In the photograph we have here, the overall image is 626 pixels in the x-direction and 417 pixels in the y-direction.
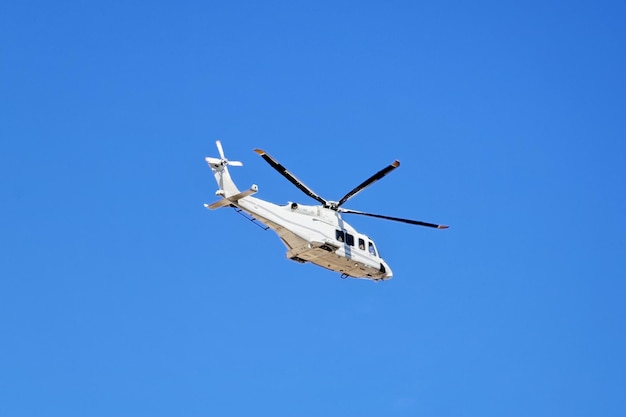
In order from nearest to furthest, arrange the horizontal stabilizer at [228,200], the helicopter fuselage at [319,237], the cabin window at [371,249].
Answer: the horizontal stabilizer at [228,200] < the helicopter fuselage at [319,237] < the cabin window at [371,249]

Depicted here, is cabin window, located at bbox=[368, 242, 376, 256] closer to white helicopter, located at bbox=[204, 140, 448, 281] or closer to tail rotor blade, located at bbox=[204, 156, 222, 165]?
white helicopter, located at bbox=[204, 140, 448, 281]

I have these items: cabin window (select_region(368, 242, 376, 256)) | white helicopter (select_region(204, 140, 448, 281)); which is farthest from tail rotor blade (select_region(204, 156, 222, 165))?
cabin window (select_region(368, 242, 376, 256))

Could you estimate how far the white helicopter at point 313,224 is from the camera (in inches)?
3004

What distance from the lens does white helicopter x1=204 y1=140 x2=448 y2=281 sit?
7631 centimetres

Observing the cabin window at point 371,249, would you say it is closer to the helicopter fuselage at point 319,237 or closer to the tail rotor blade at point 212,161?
the helicopter fuselage at point 319,237

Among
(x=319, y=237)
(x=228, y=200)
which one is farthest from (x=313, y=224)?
(x=228, y=200)

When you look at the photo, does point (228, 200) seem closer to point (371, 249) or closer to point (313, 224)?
point (313, 224)

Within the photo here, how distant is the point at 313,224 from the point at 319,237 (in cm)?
95

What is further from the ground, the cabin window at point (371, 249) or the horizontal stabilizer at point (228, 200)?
the cabin window at point (371, 249)

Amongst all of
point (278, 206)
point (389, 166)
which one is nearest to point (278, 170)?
point (278, 206)

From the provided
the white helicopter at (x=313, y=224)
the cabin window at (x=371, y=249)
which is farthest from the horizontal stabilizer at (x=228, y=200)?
the cabin window at (x=371, y=249)

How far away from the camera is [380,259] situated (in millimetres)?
84500

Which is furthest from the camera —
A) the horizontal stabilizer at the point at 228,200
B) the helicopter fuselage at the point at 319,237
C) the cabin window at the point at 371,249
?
the cabin window at the point at 371,249

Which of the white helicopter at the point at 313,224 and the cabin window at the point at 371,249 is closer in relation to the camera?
the white helicopter at the point at 313,224
